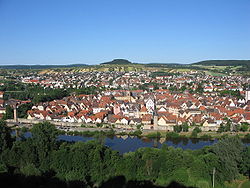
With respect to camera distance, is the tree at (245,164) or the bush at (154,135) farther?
the bush at (154,135)

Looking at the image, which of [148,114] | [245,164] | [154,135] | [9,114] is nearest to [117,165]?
[245,164]

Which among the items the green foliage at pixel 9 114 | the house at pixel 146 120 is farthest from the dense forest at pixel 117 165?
the green foliage at pixel 9 114

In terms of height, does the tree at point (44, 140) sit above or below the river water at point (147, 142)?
above

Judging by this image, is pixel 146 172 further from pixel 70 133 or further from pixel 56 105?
pixel 56 105

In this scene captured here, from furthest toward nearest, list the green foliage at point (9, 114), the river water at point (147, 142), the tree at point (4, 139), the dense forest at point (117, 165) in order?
the green foliage at point (9, 114), the river water at point (147, 142), the tree at point (4, 139), the dense forest at point (117, 165)

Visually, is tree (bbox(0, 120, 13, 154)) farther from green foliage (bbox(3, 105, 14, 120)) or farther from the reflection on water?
green foliage (bbox(3, 105, 14, 120))

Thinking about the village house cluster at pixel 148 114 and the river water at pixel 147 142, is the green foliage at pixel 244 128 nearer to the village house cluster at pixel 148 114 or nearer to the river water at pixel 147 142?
the village house cluster at pixel 148 114

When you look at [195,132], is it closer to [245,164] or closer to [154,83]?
[245,164]

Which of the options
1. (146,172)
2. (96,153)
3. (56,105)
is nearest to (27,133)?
(56,105)

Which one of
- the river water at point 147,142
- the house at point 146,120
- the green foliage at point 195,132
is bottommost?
the river water at point 147,142
